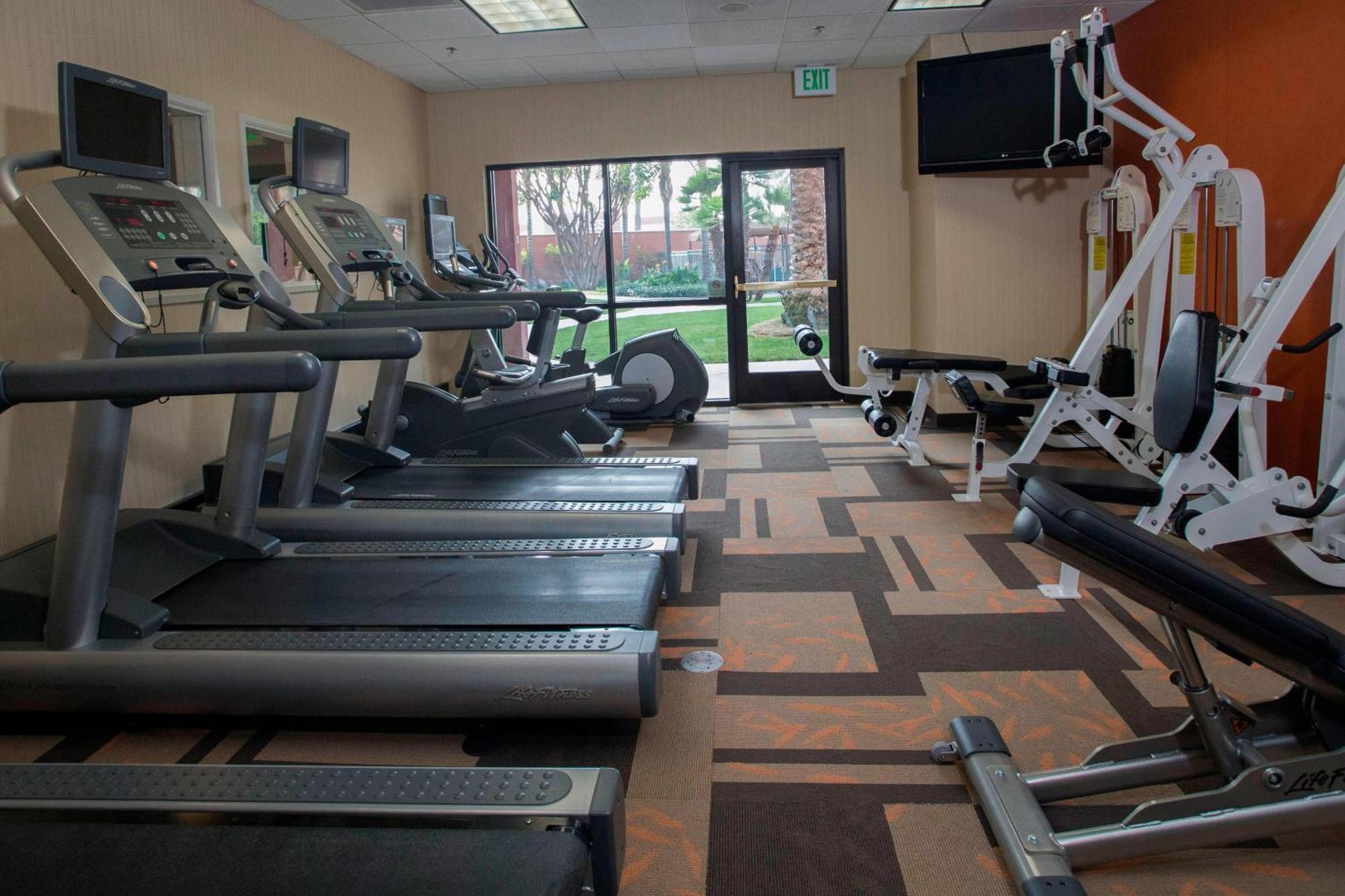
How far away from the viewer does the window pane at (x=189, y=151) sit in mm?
4488

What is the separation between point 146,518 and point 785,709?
2.11m

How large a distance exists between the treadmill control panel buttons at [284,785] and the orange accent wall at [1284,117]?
3911mm

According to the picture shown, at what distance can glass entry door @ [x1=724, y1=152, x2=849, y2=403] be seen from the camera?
24.3 feet

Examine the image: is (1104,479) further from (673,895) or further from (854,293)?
(854,293)

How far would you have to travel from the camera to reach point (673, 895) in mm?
1865

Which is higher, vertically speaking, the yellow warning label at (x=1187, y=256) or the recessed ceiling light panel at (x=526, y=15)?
the recessed ceiling light panel at (x=526, y=15)

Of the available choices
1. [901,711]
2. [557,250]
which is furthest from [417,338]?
[557,250]

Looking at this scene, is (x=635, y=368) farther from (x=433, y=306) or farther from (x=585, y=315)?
(x=433, y=306)

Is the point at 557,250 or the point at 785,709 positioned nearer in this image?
the point at 785,709

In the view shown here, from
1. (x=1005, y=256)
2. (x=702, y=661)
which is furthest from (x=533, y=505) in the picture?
(x=1005, y=256)

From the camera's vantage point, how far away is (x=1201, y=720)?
76.0 inches

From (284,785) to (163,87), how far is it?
12.2 feet

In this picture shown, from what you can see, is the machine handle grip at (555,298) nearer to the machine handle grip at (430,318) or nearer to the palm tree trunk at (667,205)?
the machine handle grip at (430,318)

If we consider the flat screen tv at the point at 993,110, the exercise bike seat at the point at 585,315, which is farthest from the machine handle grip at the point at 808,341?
the flat screen tv at the point at 993,110
